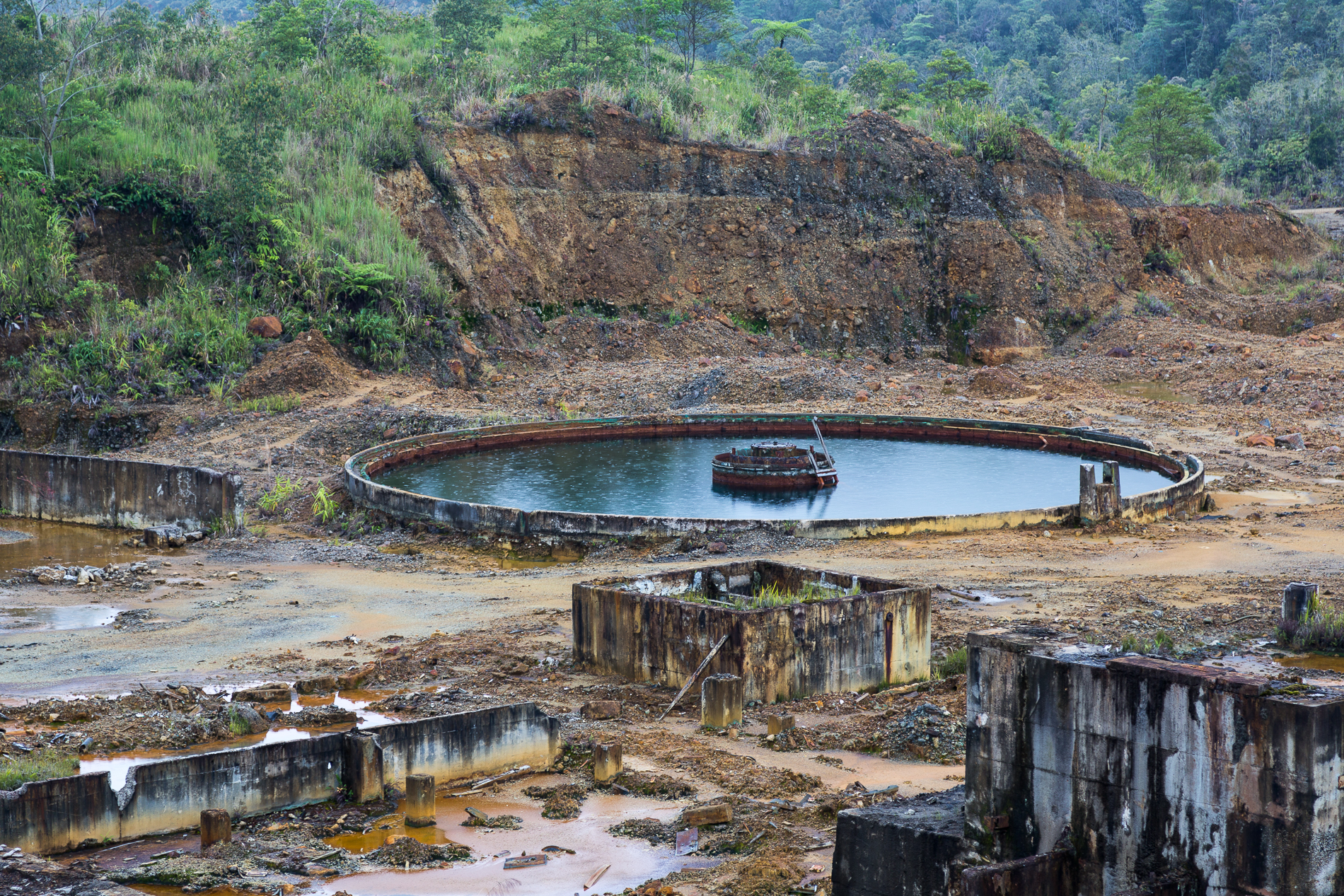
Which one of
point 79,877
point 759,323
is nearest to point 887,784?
point 79,877

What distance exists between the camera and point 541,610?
15875 millimetres

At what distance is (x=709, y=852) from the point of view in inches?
359

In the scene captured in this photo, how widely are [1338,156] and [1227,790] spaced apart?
57.8 m

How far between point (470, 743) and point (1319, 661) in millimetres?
6496

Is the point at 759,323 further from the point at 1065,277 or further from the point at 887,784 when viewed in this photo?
the point at 887,784

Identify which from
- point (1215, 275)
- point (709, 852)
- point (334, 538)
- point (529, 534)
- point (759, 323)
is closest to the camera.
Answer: point (709, 852)

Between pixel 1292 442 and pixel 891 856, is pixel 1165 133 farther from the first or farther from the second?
pixel 891 856

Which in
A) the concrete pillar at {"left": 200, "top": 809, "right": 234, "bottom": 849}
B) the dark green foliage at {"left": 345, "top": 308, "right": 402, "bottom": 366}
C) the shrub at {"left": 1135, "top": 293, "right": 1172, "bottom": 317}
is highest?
the shrub at {"left": 1135, "top": 293, "right": 1172, "bottom": 317}

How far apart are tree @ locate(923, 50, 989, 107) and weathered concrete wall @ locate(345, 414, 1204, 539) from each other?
80.8ft

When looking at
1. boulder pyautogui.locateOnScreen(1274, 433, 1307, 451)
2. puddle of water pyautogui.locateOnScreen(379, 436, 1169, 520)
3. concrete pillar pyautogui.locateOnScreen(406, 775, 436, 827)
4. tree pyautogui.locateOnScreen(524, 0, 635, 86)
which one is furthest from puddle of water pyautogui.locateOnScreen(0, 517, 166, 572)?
tree pyautogui.locateOnScreen(524, 0, 635, 86)

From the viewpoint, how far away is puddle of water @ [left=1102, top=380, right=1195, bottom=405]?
32375 millimetres

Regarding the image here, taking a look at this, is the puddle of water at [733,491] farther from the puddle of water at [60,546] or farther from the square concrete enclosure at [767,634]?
the square concrete enclosure at [767,634]

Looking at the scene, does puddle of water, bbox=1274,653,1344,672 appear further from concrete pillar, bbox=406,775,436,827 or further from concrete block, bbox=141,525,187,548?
concrete block, bbox=141,525,187,548

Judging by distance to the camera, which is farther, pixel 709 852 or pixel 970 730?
pixel 709 852
